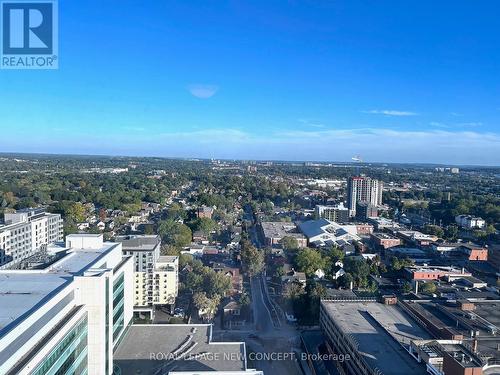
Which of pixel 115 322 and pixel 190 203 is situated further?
pixel 190 203

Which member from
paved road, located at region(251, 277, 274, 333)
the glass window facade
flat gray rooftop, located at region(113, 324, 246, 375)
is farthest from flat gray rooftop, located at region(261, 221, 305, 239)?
the glass window facade

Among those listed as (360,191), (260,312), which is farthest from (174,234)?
(360,191)

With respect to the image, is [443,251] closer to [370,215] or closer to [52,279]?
[370,215]

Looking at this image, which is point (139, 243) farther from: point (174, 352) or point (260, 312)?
point (174, 352)

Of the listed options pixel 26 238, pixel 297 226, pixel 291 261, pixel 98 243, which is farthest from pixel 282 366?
pixel 297 226

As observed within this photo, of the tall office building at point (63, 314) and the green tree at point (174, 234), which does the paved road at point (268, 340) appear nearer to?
the tall office building at point (63, 314)

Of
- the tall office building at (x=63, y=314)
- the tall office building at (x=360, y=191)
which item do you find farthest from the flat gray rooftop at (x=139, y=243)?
the tall office building at (x=360, y=191)

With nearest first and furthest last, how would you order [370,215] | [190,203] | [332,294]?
1. [332,294]
2. [370,215]
3. [190,203]
